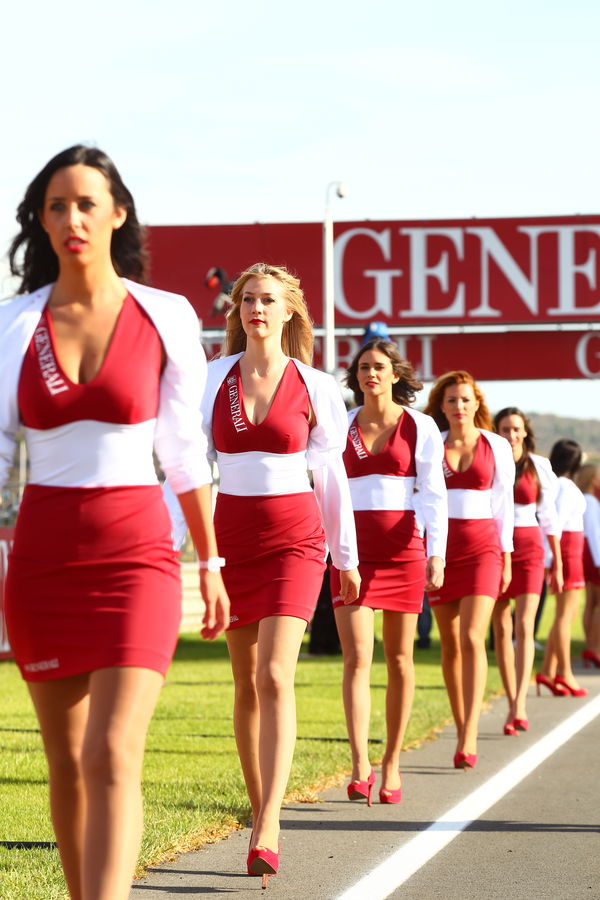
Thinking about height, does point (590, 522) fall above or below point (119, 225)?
below

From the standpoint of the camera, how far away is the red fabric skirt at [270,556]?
6.40 metres

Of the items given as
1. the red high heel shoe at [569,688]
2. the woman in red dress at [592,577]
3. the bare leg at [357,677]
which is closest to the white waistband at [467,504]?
the bare leg at [357,677]

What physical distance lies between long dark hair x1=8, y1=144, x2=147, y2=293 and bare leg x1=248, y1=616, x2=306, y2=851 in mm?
2141

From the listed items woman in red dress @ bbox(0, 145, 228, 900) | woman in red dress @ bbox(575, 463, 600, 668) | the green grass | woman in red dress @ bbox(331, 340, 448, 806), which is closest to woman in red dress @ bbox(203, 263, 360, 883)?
the green grass

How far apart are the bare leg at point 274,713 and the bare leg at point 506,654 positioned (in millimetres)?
5110

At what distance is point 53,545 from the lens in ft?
13.2

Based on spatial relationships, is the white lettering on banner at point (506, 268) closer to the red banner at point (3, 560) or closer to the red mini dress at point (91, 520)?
the red banner at point (3, 560)

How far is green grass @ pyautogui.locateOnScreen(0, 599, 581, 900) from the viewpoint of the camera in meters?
6.56

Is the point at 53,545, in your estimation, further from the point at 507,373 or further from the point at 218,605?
the point at 507,373

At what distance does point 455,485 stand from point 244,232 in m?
20.4

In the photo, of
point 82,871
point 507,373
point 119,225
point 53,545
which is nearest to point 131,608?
point 53,545

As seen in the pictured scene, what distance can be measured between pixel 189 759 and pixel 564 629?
534cm

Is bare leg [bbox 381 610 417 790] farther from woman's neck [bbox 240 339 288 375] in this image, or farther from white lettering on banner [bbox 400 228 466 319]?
white lettering on banner [bbox 400 228 466 319]

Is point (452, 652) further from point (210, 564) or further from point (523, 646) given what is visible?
point (210, 564)
